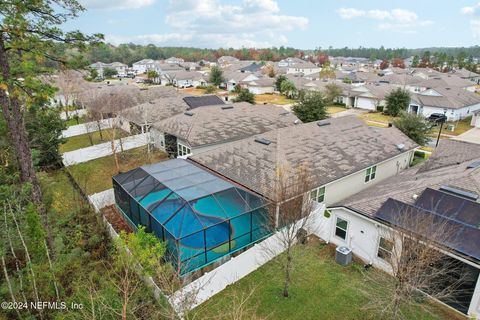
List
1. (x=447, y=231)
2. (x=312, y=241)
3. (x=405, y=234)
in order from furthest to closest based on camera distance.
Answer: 1. (x=312, y=241)
2. (x=447, y=231)
3. (x=405, y=234)

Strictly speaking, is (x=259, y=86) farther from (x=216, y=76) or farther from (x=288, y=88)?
(x=216, y=76)

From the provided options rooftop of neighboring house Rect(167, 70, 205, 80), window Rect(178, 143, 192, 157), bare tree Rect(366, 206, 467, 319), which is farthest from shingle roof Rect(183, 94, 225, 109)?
rooftop of neighboring house Rect(167, 70, 205, 80)

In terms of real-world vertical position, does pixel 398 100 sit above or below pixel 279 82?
below

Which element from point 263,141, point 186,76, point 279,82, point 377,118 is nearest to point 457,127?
point 377,118

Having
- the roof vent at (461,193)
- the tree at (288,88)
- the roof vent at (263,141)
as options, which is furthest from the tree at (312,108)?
the tree at (288,88)

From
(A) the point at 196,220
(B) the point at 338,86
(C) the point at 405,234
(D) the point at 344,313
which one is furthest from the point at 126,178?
(B) the point at 338,86

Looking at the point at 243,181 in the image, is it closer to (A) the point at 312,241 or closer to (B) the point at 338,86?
(A) the point at 312,241
